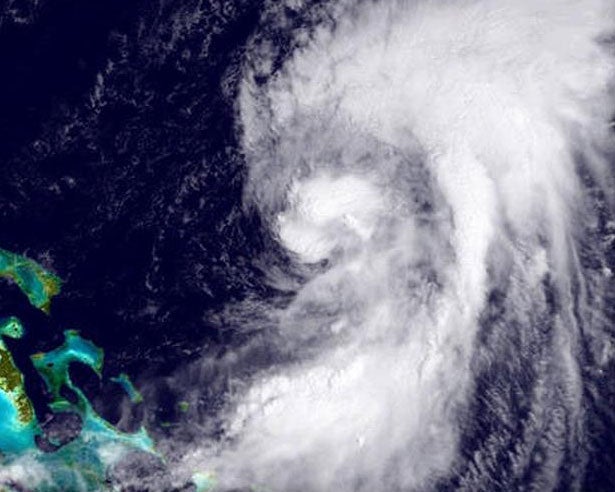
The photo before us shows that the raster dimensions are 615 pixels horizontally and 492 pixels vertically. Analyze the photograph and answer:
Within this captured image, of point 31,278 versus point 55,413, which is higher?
point 31,278

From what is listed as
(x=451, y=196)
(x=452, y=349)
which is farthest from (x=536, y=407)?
(x=451, y=196)

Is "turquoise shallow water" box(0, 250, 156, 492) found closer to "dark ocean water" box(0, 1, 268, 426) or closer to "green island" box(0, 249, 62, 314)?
"green island" box(0, 249, 62, 314)

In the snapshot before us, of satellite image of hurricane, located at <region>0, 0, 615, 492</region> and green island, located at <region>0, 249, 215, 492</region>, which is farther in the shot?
green island, located at <region>0, 249, 215, 492</region>

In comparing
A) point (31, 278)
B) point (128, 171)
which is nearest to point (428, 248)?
point (128, 171)

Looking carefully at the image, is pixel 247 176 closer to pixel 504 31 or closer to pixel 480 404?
pixel 504 31

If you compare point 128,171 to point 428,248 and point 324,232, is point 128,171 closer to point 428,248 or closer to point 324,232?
point 324,232

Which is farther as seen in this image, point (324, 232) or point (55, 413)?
point (55, 413)

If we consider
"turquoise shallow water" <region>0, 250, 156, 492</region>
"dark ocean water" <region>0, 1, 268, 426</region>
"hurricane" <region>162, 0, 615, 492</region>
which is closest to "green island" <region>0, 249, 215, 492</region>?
"turquoise shallow water" <region>0, 250, 156, 492</region>
